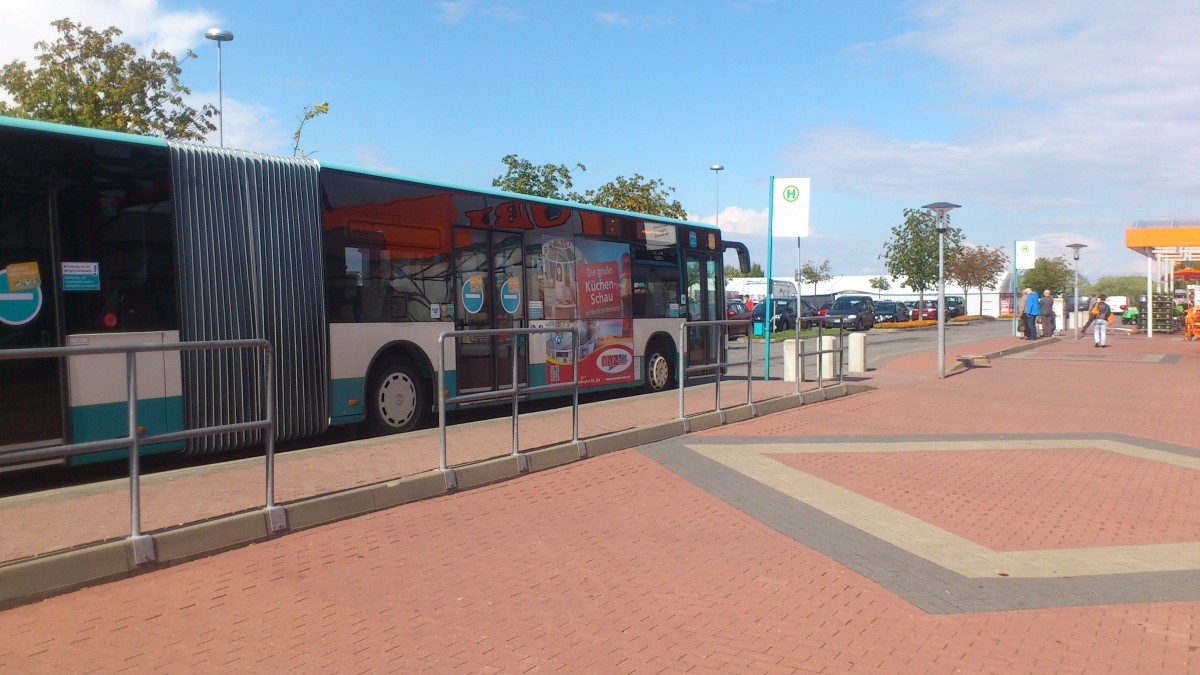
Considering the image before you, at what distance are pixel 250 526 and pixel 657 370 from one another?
9.91 m

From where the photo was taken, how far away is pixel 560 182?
33.3 m

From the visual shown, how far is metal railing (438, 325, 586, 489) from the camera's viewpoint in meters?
7.81

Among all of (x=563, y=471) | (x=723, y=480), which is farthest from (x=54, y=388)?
(x=723, y=480)

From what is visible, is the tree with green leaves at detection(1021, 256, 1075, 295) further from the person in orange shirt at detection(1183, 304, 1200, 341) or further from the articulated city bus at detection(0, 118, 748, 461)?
the articulated city bus at detection(0, 118, 748, 461)

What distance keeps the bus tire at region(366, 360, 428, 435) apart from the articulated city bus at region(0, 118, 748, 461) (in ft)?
0.07

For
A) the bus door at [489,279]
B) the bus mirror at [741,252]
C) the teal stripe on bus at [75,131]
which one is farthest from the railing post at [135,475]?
the bus mirror at [741,252]

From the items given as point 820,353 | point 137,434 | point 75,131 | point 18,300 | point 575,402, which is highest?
point 75,131

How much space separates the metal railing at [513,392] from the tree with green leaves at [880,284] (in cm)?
8383

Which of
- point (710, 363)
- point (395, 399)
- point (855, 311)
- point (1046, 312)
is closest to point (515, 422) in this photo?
point (395, 399)

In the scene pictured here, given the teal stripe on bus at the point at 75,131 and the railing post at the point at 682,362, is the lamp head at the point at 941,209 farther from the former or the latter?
the teal stripe on bus at the point at 75,131

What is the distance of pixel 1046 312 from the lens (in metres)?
36.0

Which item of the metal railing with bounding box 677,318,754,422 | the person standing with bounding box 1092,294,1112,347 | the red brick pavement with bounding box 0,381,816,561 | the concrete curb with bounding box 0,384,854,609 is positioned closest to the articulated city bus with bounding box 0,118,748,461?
the metal railing with bounding box 677,318,754,422

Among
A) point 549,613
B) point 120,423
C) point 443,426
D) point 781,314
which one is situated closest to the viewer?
point 549,613

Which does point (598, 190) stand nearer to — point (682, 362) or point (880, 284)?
point (682, 362)
